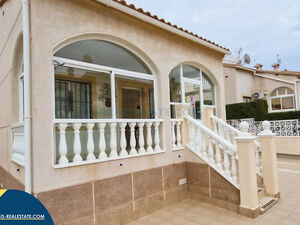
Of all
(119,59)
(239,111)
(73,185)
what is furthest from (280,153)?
(73,185)

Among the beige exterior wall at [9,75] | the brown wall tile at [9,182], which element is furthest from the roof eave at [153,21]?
the brown wall tile at [9,182]

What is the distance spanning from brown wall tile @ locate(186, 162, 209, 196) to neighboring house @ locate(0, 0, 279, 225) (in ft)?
0.10

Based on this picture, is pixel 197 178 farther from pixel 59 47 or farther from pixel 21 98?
pixel 21 98

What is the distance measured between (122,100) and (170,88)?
1.65 m

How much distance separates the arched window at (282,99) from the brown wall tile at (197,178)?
52.3ft

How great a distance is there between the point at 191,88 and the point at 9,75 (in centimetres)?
578

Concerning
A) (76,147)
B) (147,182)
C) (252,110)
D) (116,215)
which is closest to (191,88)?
(147,182)

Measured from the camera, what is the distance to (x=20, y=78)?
4910mm

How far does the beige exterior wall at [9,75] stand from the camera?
177 inches

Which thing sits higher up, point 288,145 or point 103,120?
point 103,120

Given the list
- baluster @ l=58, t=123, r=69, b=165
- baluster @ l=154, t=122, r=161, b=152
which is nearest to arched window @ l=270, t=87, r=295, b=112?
baluster @ l=154, t=122, r=161, b=152

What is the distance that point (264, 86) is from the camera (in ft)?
58.2

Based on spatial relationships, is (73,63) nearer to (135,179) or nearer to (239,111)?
(135,179)

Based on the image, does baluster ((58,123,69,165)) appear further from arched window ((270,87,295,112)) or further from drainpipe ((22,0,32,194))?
arched window ((270,87,295,112))
